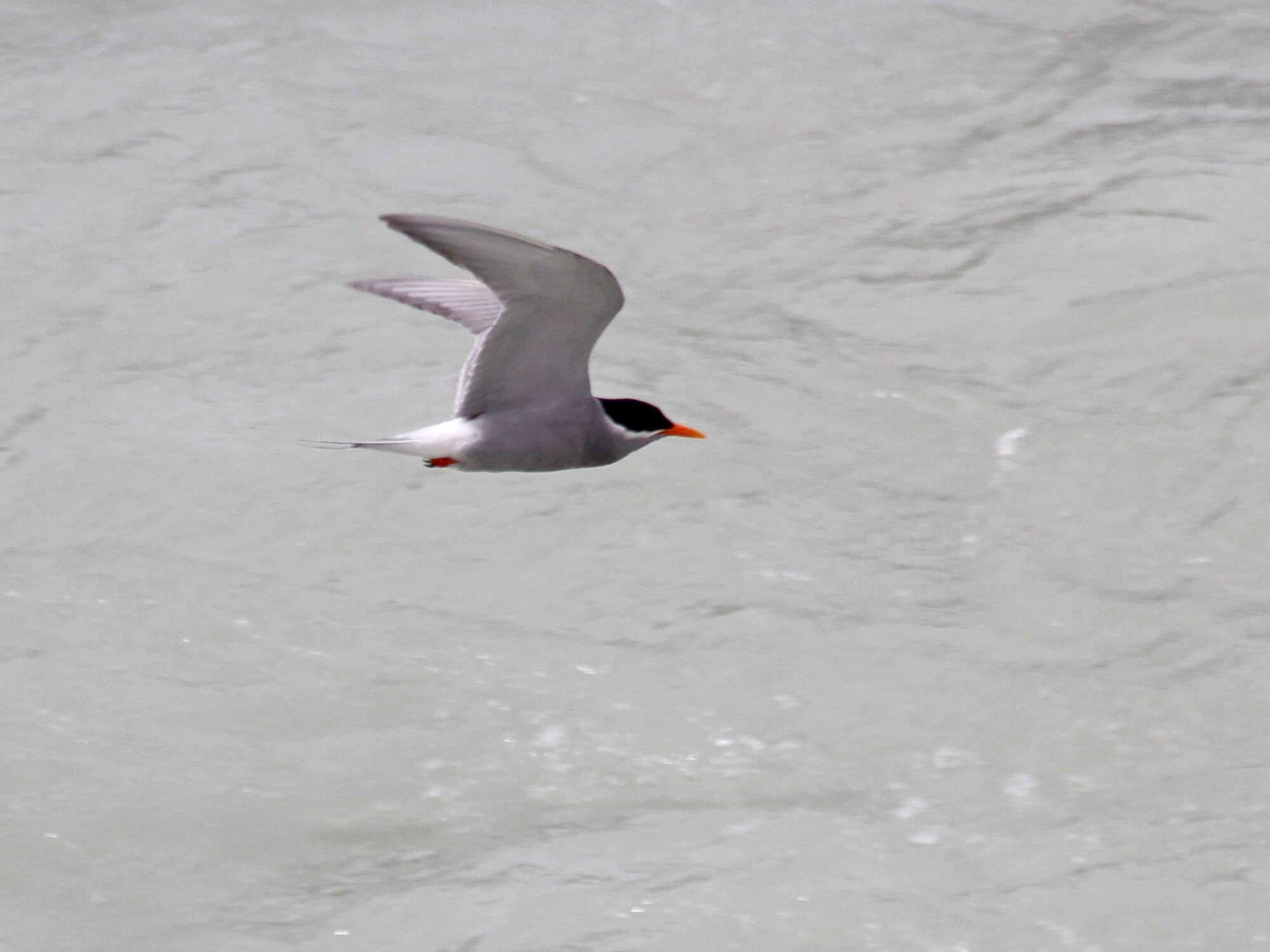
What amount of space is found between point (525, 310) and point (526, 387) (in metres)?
0.48

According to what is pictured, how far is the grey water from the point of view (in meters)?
7.40

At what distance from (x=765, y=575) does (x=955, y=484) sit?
1.29 m

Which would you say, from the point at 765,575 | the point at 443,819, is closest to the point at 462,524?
the point at 765,575

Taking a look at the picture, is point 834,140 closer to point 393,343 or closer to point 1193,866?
point 393,343

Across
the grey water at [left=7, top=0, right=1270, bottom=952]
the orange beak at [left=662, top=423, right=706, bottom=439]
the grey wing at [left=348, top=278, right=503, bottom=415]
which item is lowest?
the grey water at [left=7, top=0, right=1270, bottom=952]

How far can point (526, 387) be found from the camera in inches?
273

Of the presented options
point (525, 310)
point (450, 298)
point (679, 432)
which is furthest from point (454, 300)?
point (679, 432)

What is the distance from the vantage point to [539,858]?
734cm

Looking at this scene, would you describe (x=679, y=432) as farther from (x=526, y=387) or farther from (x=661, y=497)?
(x=661, y=497)

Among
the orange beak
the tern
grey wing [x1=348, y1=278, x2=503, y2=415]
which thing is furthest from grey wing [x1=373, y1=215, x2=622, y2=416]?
the orange beak

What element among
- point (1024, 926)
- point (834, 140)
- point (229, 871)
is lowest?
point (229, 871)

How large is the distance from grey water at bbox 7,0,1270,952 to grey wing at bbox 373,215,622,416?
190 cm

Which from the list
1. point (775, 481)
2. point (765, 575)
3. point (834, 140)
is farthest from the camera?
point (834, 140)

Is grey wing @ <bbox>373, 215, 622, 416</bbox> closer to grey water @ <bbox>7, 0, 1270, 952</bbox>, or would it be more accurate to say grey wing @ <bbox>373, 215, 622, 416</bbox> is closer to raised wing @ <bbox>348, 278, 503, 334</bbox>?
raised wing @ <bbox>348, 278, 503, 334</bbox>
